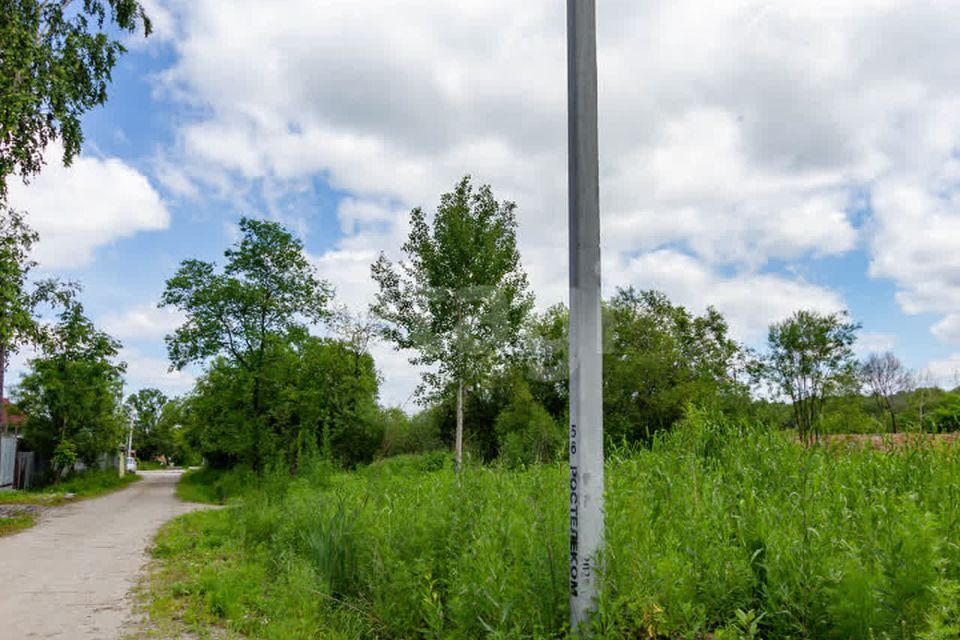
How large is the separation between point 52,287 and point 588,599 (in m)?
30.2

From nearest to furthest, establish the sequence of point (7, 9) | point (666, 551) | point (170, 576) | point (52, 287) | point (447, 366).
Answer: point (666, 551) < point (170, 576) < point (7, 9) < point (52, 287) < point (447, 366)

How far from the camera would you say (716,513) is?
4531 millimetres

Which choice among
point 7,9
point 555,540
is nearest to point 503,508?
point 555,540

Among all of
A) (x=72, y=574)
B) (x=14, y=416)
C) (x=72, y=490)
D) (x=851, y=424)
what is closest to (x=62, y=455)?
(x=72, y=490)

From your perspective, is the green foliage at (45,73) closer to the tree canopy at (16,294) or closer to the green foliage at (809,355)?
the tree canopy at (16,294)

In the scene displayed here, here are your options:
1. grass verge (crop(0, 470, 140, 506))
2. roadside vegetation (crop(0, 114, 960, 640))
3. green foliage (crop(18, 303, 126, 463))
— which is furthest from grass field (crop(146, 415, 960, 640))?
green foliage (crop(18, 303, 126, 463))

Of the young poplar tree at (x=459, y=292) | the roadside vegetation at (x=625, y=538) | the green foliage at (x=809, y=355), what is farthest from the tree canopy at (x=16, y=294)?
the green foliage at (x=809, y=355)

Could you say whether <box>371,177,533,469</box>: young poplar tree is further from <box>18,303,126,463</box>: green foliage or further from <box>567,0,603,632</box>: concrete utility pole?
<box>567,0,603,632</box>: concrete utility pole

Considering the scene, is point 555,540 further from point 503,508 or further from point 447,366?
point 447,366

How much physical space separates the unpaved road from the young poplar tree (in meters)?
13.4

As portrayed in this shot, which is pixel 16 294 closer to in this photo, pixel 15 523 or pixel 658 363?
pixel 15 523

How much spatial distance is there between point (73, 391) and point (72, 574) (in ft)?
91.3

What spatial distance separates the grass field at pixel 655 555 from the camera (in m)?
3.28

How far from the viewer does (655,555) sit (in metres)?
3.78
